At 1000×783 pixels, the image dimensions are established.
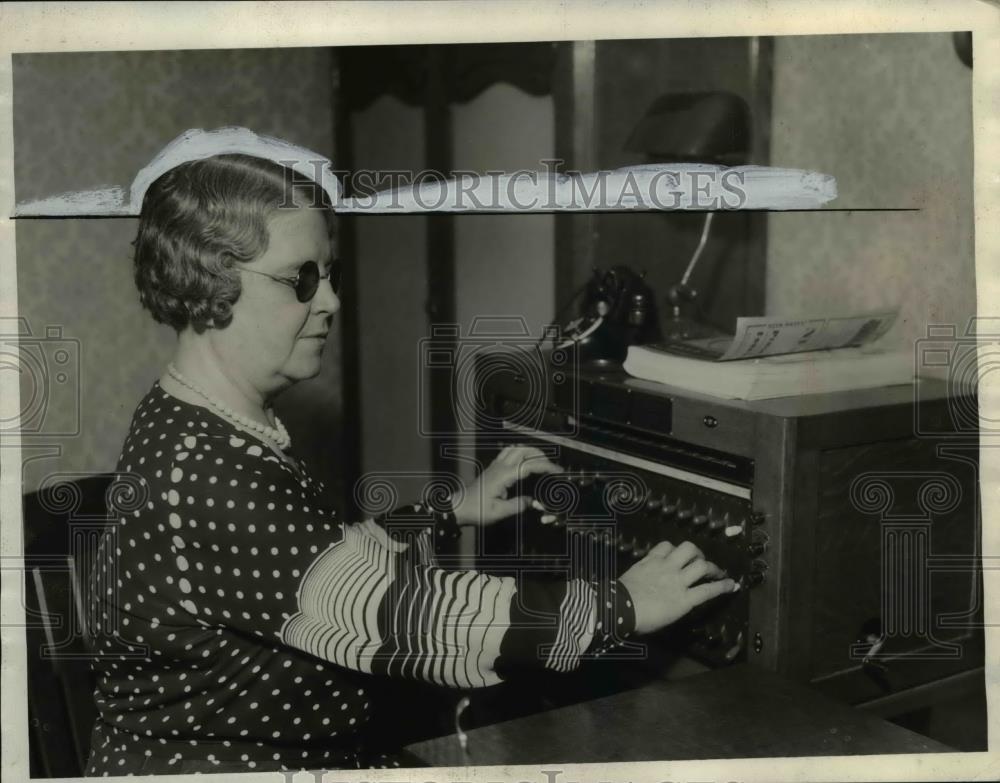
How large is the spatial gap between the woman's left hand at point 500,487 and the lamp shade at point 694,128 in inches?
22.8

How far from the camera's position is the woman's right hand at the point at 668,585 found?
1364mm

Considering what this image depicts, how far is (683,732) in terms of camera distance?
51.8 inches

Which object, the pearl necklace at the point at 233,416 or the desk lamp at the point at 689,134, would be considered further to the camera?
the desk lamp at the point at 689,134

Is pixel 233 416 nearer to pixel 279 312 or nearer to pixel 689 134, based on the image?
pixel 279 312

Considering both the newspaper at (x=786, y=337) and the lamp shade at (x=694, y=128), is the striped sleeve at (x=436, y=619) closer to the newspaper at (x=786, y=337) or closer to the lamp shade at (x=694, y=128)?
the newspaper at (x=786, y=337)

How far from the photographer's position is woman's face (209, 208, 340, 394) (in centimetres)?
133

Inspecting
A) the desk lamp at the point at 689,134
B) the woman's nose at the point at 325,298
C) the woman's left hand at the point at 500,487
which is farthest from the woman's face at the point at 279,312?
the desk lamp at the point at 689,134

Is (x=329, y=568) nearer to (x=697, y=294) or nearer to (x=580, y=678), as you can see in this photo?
(x=580, y=678)

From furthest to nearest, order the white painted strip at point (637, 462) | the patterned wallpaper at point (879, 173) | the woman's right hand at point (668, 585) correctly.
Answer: the patterned wallpaper at point (879, 173), the white painted strip at point (637, 462), the woman's right hand at point (668, 585)

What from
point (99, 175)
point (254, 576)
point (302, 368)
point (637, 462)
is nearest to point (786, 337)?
A: point (637, 462)

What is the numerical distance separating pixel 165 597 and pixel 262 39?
0.72 metres

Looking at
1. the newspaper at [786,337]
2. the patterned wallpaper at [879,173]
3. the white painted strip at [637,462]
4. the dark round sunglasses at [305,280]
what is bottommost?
the white painted strip at [637,462]

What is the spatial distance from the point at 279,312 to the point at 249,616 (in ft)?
1.25

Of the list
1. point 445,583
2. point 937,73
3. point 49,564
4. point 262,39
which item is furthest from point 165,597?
point 937,73
